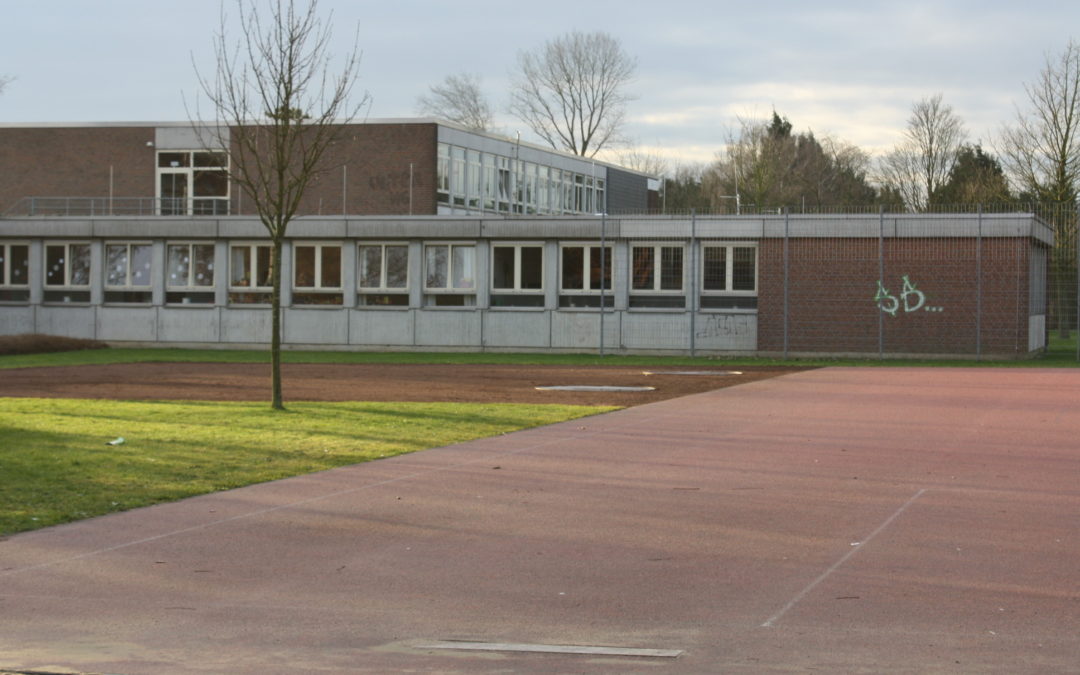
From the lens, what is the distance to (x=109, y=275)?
44.4 metres

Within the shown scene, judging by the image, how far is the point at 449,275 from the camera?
136 ft

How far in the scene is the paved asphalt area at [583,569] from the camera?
6520mm

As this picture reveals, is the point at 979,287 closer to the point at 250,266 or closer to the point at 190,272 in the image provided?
the point at 250,266

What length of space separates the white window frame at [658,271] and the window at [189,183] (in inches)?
812

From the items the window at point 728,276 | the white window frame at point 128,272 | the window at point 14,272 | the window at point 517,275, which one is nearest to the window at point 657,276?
the window at point 728,276

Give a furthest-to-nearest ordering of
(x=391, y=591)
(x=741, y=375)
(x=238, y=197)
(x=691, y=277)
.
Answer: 1. (x=238, y=197)
2. (x=691, y=277)
3. (x=741, y=375)
4. (x=391, y=591)

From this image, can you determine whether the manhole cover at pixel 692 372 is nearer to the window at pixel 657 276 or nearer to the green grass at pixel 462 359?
the green grass at pixel 462 359

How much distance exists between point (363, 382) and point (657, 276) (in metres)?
15.0

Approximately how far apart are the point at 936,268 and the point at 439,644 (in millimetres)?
31811

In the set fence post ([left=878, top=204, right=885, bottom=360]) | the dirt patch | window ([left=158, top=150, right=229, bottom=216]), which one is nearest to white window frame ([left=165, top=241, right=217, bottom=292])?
window ([left=158, top=150, right=229, bottom=216])

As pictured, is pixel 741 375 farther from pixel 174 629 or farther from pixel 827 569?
pixel 174 629

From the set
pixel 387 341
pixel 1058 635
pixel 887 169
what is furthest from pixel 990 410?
pixel 887 169

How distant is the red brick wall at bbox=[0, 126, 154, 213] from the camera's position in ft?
183

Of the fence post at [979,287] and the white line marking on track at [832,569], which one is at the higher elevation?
the fence post at [979,287]
